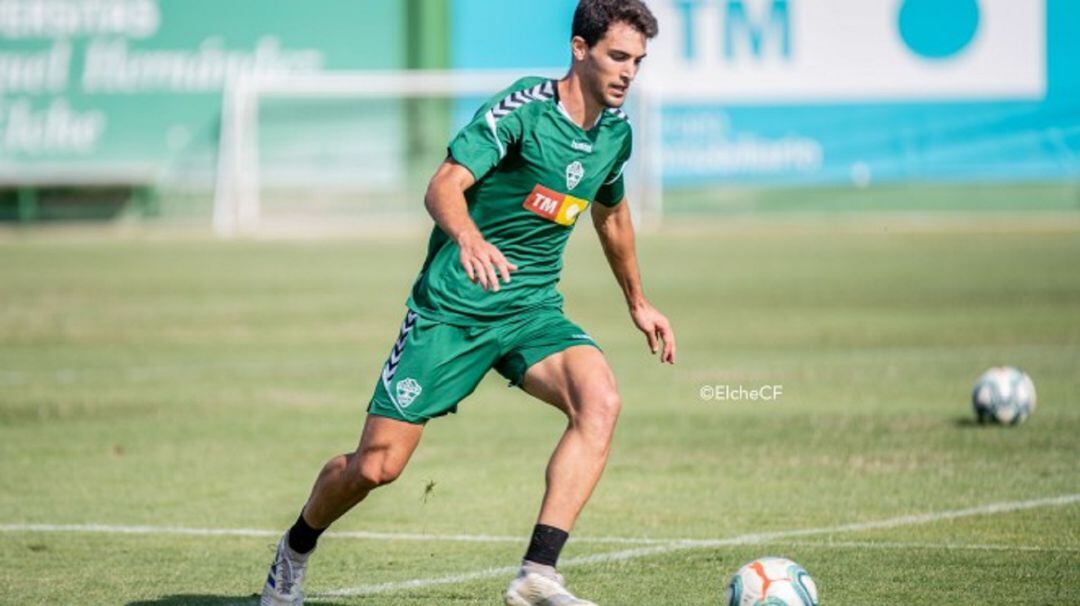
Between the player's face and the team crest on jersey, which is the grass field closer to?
the team crest on jersey

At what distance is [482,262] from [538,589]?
116 centimetres

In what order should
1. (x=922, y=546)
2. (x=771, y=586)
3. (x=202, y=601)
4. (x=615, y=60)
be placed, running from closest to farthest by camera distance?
(x=771, y=586), (x=615, y=60), (x=202, y=601), (x=922, y=546)

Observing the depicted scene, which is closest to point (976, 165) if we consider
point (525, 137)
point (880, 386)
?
point (880, 386)

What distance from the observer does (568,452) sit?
6.72 metres

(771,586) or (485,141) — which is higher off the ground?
(485,141)

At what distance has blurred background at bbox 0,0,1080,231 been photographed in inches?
1467

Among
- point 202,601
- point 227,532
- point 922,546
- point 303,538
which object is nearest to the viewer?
point 303,538

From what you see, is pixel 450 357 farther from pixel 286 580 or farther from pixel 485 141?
pixel 286 580

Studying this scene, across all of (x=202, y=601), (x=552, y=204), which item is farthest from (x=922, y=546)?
(x=202, y=601)

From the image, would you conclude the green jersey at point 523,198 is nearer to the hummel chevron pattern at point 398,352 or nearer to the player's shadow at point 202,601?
the hummel chevron pattern at point 398,352

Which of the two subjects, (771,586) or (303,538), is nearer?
(771,586)

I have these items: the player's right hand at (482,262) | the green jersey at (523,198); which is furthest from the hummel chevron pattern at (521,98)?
the player's right hand at (482,262)

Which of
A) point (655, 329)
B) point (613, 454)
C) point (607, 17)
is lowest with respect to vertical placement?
point (613, 454)

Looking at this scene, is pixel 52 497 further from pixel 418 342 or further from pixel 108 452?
pixel 418 342
